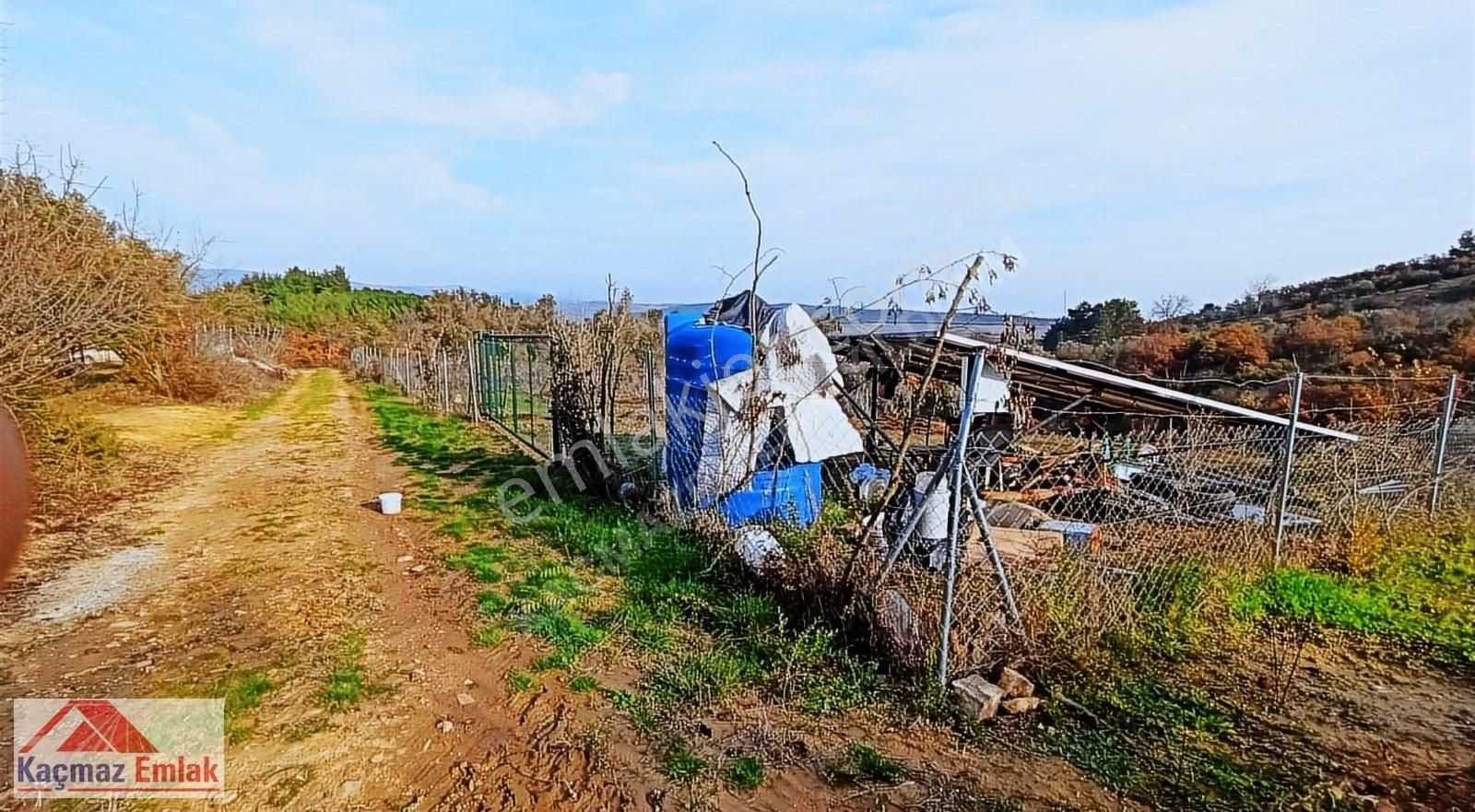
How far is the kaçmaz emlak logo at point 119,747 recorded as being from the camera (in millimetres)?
2984

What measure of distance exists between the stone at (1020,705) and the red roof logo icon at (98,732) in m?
4.06

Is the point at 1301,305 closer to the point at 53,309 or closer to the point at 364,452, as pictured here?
the point at 364,452

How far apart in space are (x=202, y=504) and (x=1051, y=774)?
8.81 m

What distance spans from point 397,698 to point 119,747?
119cm

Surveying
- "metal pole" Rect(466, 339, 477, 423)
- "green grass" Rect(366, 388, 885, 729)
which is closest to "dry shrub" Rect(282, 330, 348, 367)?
"metal pole" Rect(466, 339, 477, 423)

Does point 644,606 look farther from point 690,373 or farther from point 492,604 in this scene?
point 690,373

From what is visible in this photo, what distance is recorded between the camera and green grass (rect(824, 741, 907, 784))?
2906 millimetres

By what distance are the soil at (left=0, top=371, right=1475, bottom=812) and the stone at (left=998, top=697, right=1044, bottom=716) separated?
11.8 inches

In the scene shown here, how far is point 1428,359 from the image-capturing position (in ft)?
42.2

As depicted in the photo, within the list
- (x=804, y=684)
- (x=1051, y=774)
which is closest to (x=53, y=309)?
(x=804, y=684)

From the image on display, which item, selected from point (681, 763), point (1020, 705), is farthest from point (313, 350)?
point (1020, 705)

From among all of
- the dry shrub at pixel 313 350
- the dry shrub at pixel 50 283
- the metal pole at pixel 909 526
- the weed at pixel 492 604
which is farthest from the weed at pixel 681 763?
the dry shrub at pixel 313 350

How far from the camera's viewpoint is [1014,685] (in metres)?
3.46

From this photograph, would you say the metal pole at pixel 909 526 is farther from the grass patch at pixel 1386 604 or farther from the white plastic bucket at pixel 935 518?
the grass patch at pixel 1386 604
